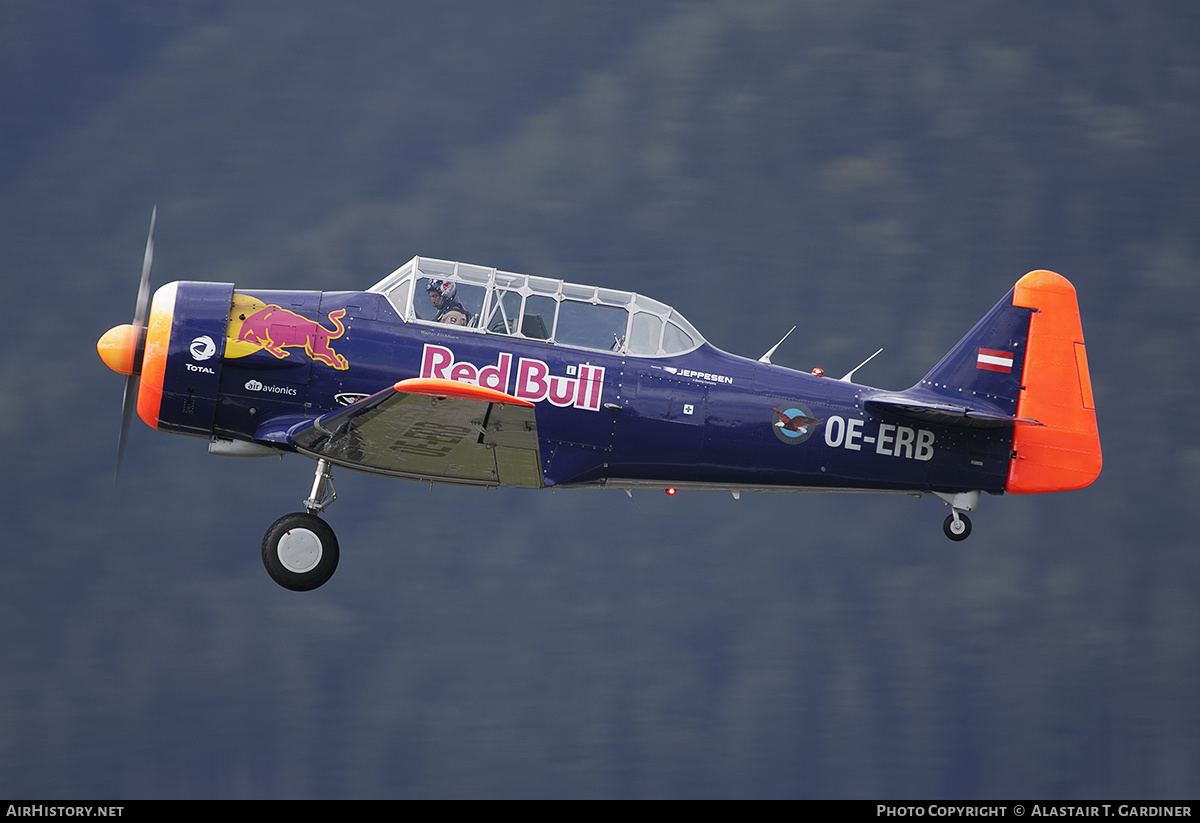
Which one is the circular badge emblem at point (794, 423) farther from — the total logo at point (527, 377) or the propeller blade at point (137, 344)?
the propeller blade at point (137, 344)

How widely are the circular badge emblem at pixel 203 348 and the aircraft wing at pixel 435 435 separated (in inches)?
32.9

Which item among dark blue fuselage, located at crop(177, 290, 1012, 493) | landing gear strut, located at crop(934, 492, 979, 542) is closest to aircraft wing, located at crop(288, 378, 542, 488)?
dark blue fuselage, located at crop(177, 290, 1012, 493)

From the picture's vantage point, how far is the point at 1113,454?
76.4 feet

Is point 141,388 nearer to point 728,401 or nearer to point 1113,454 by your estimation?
point 728,401

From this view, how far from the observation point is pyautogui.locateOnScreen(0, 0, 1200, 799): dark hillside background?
20953mm

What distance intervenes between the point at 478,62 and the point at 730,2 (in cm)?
523

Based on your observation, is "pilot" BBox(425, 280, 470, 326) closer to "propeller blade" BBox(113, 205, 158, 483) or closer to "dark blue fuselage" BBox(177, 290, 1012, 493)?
"dark blue fuselage" BBox(177, 290, 1012, 493)

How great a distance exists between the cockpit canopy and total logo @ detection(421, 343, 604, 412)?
0.22 m

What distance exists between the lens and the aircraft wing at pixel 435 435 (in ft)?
27.7

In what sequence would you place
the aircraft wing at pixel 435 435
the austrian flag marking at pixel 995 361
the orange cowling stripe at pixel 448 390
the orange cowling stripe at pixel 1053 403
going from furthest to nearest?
the austrian flag marking at pixel 995 361, the orange cowling stripe at pixel 1053 403, the aircraft wing at pixel 435 435, the orange cowling stripe at pixel 448 390

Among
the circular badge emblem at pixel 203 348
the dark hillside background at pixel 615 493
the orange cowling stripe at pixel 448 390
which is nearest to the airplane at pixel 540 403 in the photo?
the circular badge emblem at pixel 203 348

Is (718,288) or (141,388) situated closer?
(141,388)

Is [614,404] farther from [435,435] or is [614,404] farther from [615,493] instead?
[615,493]
